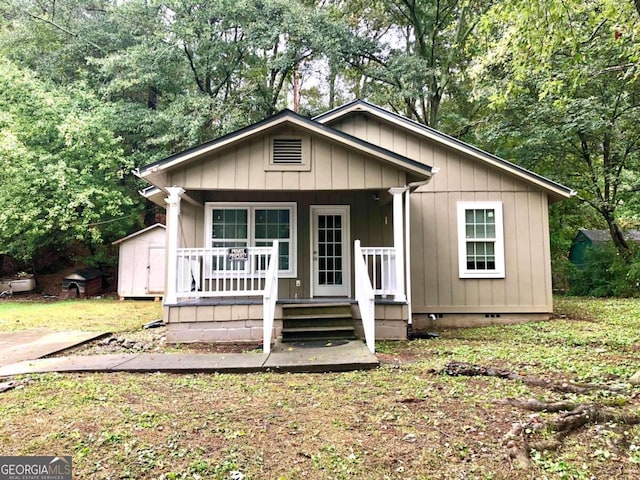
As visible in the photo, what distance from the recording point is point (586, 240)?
54.4ft

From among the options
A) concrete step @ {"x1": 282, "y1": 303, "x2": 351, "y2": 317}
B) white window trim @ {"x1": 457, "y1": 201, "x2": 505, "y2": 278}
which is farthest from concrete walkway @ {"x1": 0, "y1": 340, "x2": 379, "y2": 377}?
white window trim @ {"x1": 457, "y1": 201, "x2": 505, "y2": 278}

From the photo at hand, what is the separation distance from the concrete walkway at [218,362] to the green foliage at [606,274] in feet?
37.1

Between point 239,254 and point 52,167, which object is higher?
point 52,167

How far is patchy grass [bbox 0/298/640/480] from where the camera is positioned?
7.97 ft

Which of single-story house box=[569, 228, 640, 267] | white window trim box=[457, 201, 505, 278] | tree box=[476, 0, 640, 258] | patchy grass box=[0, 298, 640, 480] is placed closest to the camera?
patchy grass box=[0, 298, 640, 480]

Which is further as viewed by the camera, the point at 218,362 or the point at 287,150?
the point at 287,150

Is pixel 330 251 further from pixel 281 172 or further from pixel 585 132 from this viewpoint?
pixel 585 132

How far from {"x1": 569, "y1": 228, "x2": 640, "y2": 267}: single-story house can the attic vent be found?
12850 mm

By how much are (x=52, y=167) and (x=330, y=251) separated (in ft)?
35.8

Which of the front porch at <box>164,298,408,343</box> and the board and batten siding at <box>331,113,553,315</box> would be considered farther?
the board and batten siding at <box>331,113,553,315</box>

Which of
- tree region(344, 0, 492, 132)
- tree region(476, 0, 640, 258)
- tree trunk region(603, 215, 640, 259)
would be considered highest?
tree region(344, 0, 492, 132)

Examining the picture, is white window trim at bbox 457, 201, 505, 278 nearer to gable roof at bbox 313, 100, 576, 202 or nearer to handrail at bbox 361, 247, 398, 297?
gable roof at bbox 313, 100, 576, 202

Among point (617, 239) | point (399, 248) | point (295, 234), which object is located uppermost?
point (617, 239)

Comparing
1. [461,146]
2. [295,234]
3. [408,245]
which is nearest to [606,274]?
[461,146]
